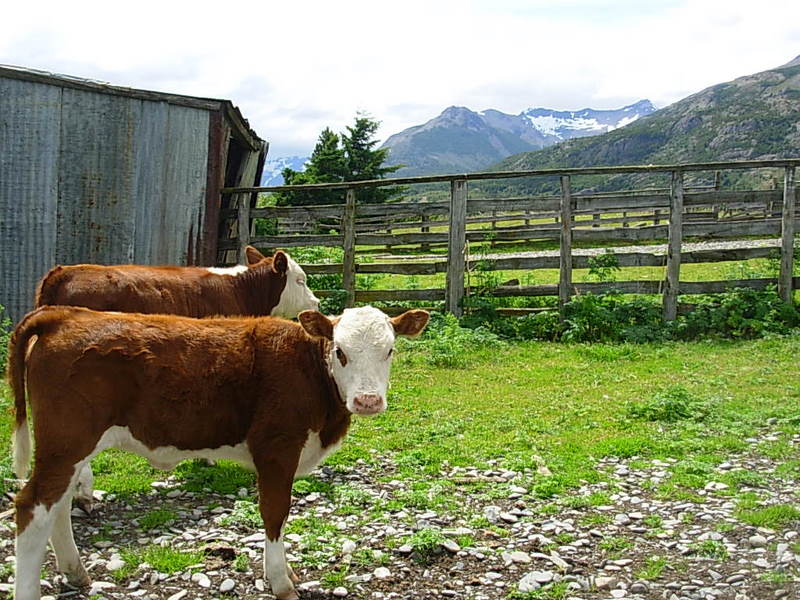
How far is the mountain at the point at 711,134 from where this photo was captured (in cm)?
13212

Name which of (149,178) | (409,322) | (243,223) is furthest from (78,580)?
(243,223)

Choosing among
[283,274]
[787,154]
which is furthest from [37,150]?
[787,154]

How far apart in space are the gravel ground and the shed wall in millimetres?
6354

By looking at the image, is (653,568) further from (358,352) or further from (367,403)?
(358,352)

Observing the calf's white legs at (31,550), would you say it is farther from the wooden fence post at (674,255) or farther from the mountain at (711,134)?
the mountain at (711,134)

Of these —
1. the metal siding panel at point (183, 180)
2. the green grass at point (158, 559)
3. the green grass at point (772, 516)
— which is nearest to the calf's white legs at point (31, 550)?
the green grass at point (158, 559)

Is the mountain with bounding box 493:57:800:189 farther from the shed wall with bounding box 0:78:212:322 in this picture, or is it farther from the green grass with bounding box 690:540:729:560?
the green grass with bounding box 690:540:729:560

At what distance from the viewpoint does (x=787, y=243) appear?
13.0 metres

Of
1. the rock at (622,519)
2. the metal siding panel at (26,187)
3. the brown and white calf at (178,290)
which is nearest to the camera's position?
the rock at (622,519)

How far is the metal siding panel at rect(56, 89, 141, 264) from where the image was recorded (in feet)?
38.5

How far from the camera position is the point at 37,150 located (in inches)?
453

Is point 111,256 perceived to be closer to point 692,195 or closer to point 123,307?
point 123,307

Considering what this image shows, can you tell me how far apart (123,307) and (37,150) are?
5.44 metres

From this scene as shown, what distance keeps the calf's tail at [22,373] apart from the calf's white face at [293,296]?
4.67 metres
